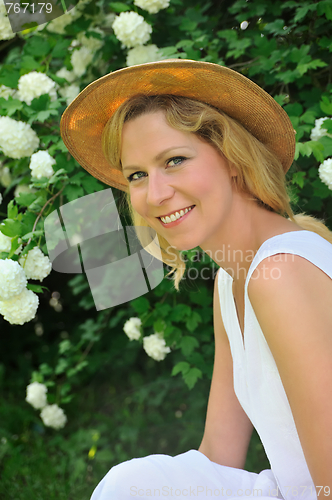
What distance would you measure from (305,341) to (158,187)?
0.60 m

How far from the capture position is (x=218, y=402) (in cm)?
165

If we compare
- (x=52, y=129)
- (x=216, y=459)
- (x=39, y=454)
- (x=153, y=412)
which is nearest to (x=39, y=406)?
(x=39, y=454)

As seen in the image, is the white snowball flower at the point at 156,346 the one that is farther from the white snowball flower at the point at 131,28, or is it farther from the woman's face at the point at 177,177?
the white snowball flower at the point at 131,28

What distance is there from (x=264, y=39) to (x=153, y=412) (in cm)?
248

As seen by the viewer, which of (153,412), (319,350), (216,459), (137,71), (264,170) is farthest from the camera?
(153,412)

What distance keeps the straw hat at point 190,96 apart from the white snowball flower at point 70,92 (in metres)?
0.63

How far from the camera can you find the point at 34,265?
1.67m

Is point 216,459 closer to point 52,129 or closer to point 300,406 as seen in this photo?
point 300,406

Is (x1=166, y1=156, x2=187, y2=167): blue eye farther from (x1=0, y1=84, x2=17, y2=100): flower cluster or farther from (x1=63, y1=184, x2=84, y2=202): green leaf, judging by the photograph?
(x1=0, y1=84, x2=17, y2=100): flower cluster

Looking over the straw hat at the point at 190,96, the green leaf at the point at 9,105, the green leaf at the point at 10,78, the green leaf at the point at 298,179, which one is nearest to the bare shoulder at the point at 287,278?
the straw hat at the point at 190,96

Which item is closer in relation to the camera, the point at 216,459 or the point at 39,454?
the point at 216,459

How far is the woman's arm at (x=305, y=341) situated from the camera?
37.2 inches

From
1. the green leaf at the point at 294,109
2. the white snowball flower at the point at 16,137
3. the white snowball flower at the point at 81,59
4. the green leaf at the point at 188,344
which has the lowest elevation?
the green leaf at the point at 188,344

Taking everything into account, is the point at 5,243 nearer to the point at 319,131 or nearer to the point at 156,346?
the point at 156,346
